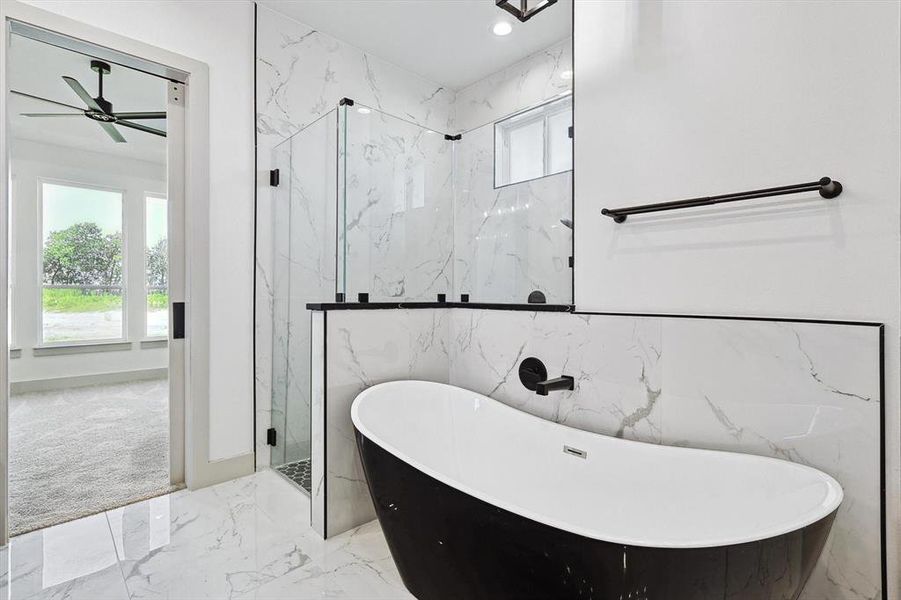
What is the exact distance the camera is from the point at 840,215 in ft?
3.89

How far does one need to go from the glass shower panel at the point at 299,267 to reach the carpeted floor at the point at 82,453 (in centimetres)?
69

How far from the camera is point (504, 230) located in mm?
2506

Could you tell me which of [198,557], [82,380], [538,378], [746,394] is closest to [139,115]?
[198,557]

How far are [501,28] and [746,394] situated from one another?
2.60 metres

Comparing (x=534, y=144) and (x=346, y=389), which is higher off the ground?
(x=534, y=144)

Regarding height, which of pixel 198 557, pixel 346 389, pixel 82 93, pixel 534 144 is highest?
pixel 82 93

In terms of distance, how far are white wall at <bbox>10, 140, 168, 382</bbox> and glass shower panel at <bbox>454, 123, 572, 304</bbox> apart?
3265mm

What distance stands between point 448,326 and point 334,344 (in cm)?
70

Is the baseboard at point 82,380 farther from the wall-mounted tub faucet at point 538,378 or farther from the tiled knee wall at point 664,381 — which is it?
the wall-mounted tub faucet at point 538,378

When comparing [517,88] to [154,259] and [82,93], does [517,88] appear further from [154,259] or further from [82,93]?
[154,259]

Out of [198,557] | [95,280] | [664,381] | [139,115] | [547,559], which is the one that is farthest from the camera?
[95,280]

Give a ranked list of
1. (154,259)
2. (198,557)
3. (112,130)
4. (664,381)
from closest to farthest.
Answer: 1. (664,381)
2. (198,557)
3. (112,130)
4. (154,259)

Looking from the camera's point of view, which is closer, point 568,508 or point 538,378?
point 568,508

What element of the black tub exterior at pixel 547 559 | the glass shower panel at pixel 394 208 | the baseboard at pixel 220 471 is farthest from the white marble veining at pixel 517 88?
the baseboard at pixel 220 471
